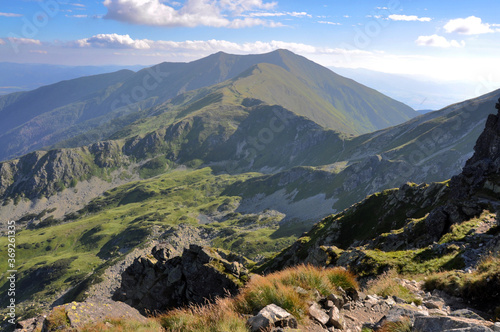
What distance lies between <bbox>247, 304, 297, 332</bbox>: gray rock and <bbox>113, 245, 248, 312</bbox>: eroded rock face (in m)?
10.7

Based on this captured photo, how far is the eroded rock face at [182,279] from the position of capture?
25375 millimetres

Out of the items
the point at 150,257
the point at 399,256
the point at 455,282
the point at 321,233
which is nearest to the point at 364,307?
the point at 455,282

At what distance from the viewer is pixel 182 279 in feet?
99.2

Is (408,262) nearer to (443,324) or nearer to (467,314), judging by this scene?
(467,314)

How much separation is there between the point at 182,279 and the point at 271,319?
2423cm

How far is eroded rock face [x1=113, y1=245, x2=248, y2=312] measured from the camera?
83.3 ft

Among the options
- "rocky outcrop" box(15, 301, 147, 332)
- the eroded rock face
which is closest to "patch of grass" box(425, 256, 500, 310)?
the eroded rock face

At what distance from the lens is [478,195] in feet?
131

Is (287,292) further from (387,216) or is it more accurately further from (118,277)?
(118,277)

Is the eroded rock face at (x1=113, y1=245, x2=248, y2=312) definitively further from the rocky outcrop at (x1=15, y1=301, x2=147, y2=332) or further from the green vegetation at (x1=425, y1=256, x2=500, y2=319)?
the green vegetation at (x1=425, y1=256, x2=500, y2=319)

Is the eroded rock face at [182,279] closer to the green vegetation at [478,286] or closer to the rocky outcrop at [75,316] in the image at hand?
the rocky outcrop at [75,316]

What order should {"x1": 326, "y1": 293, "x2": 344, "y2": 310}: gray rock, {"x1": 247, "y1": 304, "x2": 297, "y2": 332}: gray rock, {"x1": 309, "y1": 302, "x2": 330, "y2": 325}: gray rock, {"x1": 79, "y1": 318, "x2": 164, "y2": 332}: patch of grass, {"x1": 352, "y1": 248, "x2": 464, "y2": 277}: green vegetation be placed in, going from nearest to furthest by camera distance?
1. {"x1": 247, "y1": 304, "x2": 297, "y2": 332}: gray rock
2. {"x1": 309, "y1": 302, "x2": 330, "y2": 325}: gray rock
3. {"x1": 79, "y1": 318, "x2": 164, "y2": 332}: patch of grass
4. {"x1": 326, "y1": 293, "x2": 344, "y2": 310}: gray rock
5. {"x1": 352, "y1": 248, "x2": 464, "y2": 277}: green vegetation

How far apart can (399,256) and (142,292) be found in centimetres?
3217

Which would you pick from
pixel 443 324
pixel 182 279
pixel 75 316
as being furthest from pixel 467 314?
pixel 182 279
